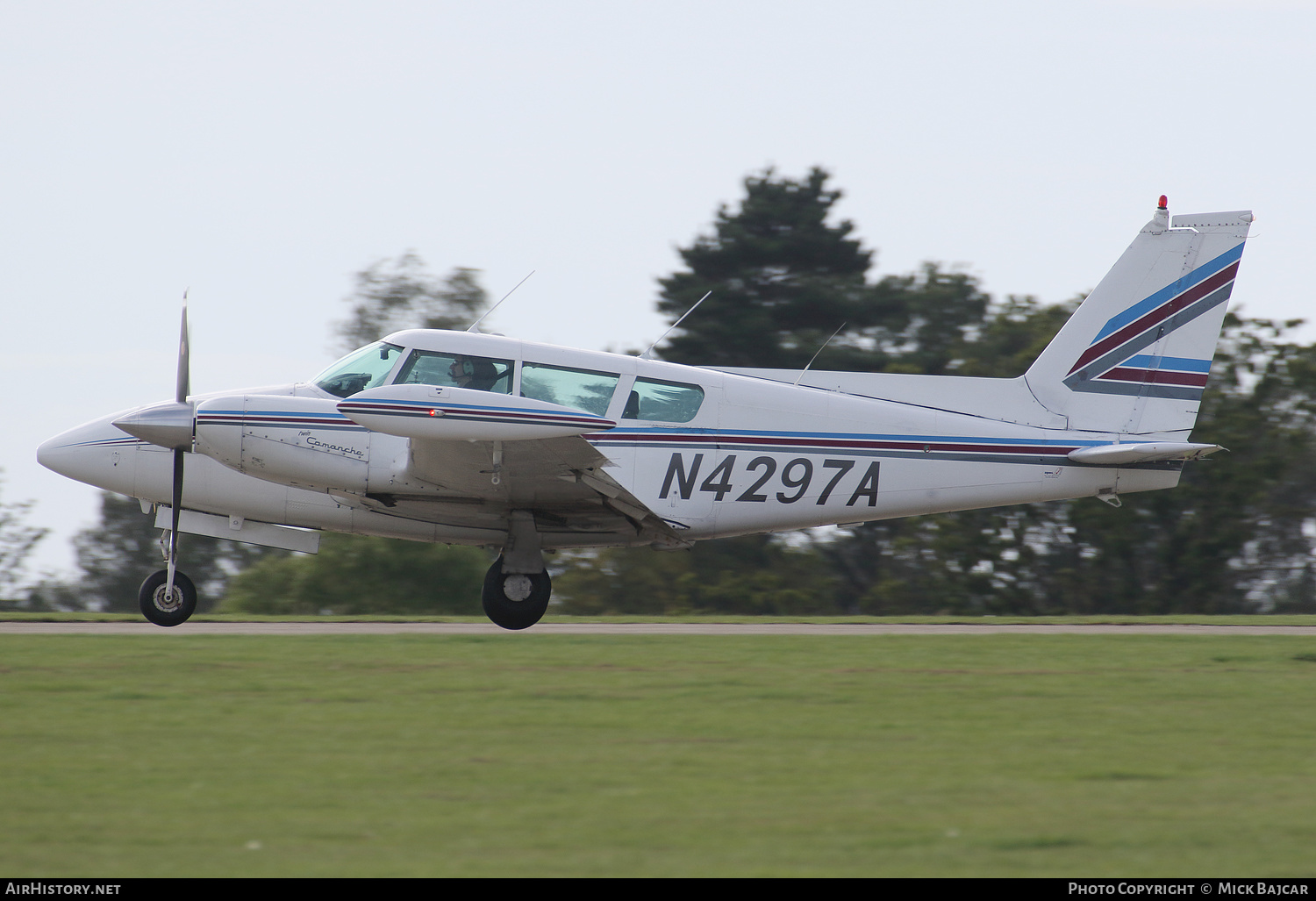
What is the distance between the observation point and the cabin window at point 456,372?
9719mm

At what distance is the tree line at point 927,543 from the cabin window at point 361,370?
1093cm

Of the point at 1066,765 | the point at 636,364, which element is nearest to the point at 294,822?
the point at 1066,765

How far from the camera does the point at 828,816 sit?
475 cm

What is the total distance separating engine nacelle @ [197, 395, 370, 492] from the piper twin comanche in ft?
0.05

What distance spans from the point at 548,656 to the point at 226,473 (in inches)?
138

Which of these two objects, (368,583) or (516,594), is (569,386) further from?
(368,583)

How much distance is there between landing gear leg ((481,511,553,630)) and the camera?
34.2 ft

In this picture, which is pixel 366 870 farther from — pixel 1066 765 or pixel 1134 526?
pixel 1134 526

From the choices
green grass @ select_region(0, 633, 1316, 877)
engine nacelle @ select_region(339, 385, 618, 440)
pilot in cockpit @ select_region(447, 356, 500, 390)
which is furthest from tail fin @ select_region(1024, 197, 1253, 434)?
pilot in cockpit @ select_region(447, 356, 500, 390)

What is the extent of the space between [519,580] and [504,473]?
3.90ft

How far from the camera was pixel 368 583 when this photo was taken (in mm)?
20672

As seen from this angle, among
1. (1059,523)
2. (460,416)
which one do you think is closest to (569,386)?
(460,416)

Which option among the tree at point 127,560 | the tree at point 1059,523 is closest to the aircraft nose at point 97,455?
the tree at point 1059,523

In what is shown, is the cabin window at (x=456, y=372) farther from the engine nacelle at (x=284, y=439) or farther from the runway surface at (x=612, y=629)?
the runway surface at (x=612, y=629)
